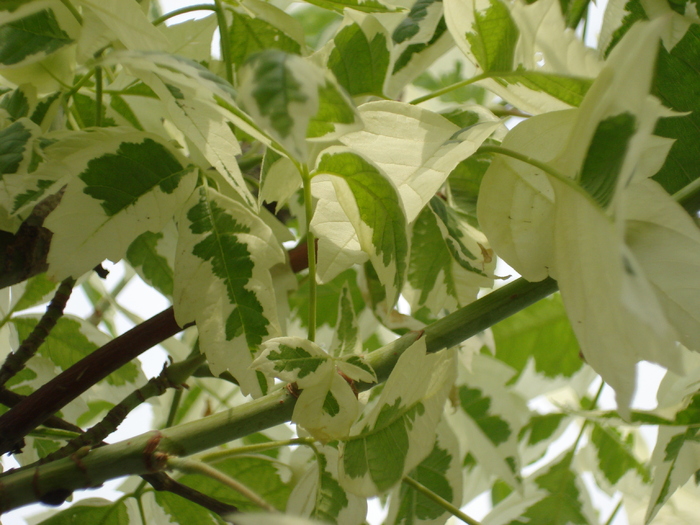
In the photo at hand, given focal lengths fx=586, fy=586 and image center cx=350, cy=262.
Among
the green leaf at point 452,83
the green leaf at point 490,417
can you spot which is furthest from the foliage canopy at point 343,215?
the green leaf at point 452,83

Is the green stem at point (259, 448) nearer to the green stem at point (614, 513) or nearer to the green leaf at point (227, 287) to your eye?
the green leaf at point (227, 287)

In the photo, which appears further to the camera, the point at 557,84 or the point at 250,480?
the point at 250,480

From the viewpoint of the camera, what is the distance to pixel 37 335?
1.21 ft

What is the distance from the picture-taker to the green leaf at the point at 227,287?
0.30 metres

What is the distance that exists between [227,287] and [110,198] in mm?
76

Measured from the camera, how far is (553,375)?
0.64 meters

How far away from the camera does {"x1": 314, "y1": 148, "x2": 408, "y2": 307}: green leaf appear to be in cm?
26

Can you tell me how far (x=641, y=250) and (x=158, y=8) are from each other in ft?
1.71

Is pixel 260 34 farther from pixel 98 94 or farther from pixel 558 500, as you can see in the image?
pixel 558 500

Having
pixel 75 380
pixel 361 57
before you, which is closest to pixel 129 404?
pixel 75 380

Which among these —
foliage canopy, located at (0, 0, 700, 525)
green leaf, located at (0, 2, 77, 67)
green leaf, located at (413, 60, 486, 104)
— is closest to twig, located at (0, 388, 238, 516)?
foliage canopy, located at (0, 0, 700, 525)

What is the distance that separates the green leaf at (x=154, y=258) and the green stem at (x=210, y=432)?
0.56ft

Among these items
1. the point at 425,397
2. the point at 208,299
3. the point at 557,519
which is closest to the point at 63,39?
the point at 208,299

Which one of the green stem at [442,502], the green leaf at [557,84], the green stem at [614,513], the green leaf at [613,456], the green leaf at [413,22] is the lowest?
the green stem at [614,513]
